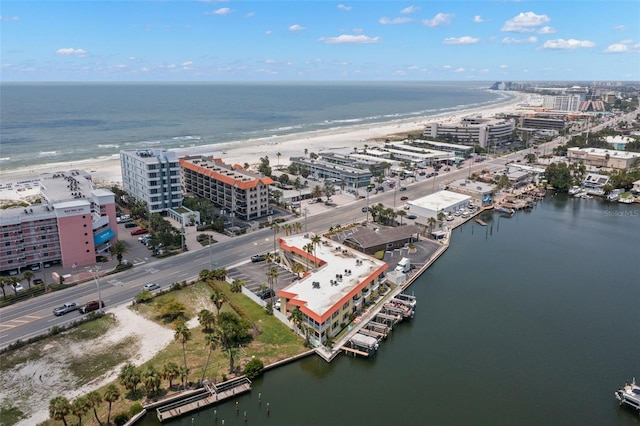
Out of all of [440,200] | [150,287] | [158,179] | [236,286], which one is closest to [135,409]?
→ [236,286]

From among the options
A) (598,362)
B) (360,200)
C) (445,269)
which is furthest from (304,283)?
(360,200)

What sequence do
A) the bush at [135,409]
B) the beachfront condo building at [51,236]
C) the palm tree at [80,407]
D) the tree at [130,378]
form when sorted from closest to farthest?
the palm tree at [80,407] → the bush at [135,409] → the tree at [130,378] → the beachfront condo building at [51,236]

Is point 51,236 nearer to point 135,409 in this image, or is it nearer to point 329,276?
point 135,409

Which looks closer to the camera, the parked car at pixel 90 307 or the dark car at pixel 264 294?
the parked car at pixel 90 307

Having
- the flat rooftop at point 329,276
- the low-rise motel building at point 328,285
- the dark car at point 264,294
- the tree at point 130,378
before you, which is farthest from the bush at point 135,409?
the dark car at point 264,294

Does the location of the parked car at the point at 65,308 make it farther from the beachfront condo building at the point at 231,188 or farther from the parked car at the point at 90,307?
the beachfront condo building at the point at 231,188

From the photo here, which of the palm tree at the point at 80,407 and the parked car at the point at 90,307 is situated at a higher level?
the palm tree at the point at 80,407
